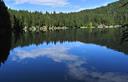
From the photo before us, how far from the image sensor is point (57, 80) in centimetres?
2803

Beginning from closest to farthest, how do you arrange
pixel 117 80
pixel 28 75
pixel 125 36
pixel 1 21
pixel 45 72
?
pixel 125 36 → pixel 117 80 → pixel 28 75 → pixel 45 72 → pixel 1 21

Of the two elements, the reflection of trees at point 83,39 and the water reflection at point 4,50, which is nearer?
the water reflection at point 4,50

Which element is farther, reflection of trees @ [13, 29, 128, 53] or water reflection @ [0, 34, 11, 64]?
reflection of trees @ [13, 29, 128, 53]

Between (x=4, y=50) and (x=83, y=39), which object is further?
(x=83, y=39)

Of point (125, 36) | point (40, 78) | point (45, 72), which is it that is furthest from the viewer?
point (45, 72)

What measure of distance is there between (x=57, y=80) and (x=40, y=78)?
1987 mm

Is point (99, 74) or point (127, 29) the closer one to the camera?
point (127, 29)

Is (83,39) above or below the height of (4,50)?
below

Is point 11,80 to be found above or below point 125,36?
below

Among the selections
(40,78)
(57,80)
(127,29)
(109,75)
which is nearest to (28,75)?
(40,78)

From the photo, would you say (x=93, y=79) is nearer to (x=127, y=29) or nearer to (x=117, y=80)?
(x=117, y=80)

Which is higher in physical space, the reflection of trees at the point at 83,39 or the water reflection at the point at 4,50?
the water reflection at the point at 4,50

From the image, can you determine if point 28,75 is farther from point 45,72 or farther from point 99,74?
point 99,74

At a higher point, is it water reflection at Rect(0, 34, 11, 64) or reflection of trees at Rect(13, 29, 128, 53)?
water reflection at Rect(0, 34, 11, 64)
